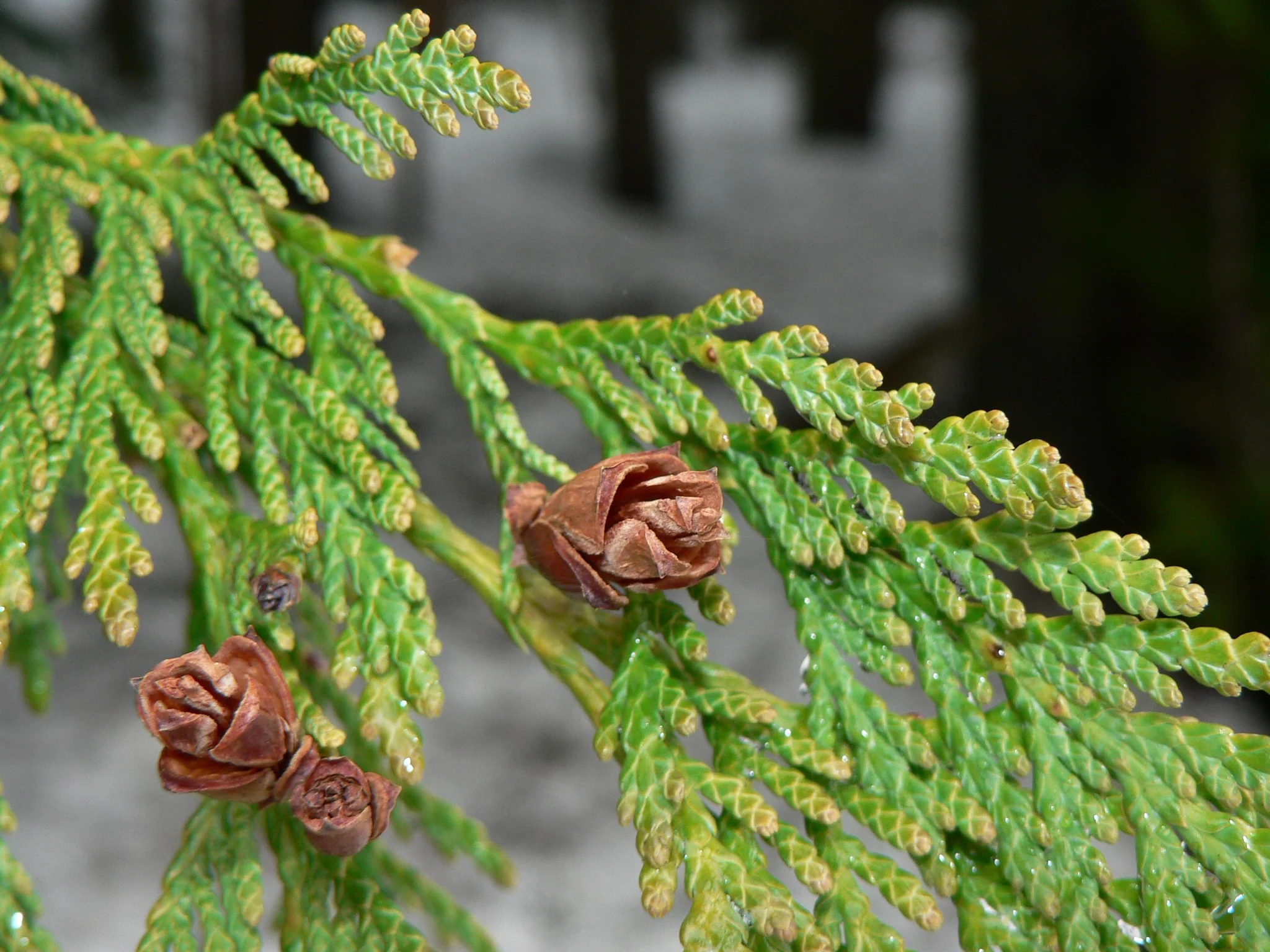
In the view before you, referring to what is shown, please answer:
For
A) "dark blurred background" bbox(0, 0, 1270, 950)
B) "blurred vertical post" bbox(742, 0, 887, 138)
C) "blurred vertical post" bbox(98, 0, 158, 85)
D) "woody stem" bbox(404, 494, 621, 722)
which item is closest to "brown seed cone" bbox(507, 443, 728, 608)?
"woody stem" bbox(404, 494, 621, 722)

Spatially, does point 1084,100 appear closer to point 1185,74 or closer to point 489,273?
point 1185,74

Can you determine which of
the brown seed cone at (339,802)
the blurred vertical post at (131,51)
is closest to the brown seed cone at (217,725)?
the brown seed cone at (339,802)

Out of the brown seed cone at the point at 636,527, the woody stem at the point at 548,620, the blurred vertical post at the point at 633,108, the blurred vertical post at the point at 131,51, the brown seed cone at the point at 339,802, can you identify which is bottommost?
the brown seed cone at the point at 339,802

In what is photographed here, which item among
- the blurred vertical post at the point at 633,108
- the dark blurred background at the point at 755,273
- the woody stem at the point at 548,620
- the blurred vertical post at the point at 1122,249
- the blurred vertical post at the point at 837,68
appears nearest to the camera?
the woody stem at the point at 548,620

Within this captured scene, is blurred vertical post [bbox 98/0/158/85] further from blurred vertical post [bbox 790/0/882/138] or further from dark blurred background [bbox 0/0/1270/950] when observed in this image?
blurred vertical post [bbox 790/0/882/138]

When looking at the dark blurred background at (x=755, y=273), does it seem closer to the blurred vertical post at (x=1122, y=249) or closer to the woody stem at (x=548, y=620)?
the blurred vertical post at (x=1122, y=249)

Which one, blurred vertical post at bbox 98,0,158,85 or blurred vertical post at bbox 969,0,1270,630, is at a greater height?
blurred vertical post at bbox 98,0,158,85
